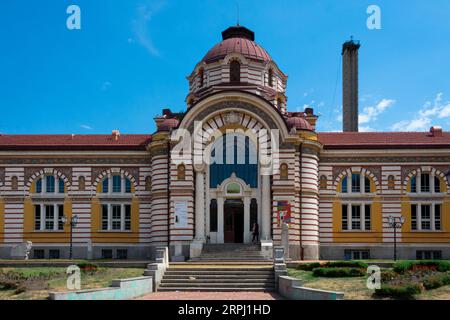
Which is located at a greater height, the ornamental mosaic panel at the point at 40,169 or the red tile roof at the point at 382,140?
the red tile roof at the point at 382,140

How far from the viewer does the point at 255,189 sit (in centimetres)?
4262

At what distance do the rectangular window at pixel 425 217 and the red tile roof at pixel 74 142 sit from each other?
2073 cm

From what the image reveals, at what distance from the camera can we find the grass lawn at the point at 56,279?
24078mm

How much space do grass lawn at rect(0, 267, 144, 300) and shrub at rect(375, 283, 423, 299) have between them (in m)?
11.5

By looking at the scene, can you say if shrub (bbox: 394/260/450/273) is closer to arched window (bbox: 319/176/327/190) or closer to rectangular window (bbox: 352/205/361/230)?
rectangular window (bbox: 352/205/361/230)

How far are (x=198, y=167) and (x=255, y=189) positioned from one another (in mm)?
Result: 4326

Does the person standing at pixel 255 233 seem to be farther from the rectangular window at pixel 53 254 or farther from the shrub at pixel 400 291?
the shrub at pixel 400 291

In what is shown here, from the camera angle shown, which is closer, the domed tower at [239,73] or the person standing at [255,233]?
the person standing at [255,233]

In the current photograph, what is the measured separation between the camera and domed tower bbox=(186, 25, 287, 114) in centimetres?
4622

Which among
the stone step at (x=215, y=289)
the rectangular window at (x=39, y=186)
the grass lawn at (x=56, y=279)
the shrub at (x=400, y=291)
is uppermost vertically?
the rectangular window at (x=39, y=186)

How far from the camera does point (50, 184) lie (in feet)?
149

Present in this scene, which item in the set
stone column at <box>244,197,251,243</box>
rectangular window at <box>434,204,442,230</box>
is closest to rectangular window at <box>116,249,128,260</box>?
stone column at <box>244,197,251,243</box>

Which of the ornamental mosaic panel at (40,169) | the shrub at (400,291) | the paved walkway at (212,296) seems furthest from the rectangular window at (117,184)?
the shrub at (400,291)
